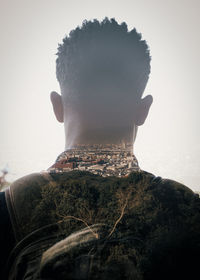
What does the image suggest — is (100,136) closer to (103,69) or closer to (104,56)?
(103,69)

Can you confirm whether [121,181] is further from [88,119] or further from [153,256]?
[88,119]

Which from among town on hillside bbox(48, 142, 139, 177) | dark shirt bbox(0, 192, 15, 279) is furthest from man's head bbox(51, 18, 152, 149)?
dark shirt bbox(0, 192, 15, 279)

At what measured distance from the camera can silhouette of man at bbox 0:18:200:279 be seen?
3.55 feet

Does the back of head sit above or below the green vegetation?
above

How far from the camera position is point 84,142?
1.86 m

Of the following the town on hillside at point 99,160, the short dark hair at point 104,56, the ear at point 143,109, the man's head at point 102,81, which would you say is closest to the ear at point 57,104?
the man's head at point 102,81

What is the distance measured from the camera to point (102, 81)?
2066mm

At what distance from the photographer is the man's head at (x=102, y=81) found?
6.48 feet

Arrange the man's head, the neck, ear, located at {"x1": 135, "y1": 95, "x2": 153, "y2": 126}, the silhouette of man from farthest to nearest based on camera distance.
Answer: ear, located at {"x1": 135, "y1": 95, "x2": 153, "y2": 126}
the man's head
the neck
the silhouette of man

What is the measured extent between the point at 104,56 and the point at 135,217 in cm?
175

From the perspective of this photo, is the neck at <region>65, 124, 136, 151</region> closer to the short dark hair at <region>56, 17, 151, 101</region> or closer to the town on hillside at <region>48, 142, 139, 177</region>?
the town on hillside at <region>48, 142, 139, 177</region>

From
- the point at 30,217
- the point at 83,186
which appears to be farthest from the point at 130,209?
the point at 30,217

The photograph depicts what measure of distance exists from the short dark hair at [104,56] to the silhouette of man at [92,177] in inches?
0.5

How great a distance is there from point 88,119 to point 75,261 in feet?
4.21
